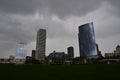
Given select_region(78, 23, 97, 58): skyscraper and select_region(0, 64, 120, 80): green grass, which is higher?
select_region(78, 23, 97, 58): skyscraper

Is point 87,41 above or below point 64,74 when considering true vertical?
above

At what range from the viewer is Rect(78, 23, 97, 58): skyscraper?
168750 millimetres

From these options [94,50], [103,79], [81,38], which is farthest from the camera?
[81,38]

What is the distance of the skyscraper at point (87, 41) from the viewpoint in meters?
169

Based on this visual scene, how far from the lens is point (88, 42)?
17200 centimetres

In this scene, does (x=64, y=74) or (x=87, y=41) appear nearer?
(x=64, y=74)

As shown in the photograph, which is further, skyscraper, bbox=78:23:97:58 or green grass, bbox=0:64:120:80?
skyscraper, bbox=78:23:97:58

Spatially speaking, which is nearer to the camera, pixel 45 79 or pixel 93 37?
pixel 45 79

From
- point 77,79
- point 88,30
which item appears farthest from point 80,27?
point 77,79

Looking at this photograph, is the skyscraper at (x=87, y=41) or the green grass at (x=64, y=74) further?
the skyscraper at (x=87, y=41)

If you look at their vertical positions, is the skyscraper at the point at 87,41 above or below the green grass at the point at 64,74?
above

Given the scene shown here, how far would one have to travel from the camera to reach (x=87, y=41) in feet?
568

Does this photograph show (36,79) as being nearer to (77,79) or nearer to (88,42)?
(77,79)

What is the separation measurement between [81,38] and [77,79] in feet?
557
